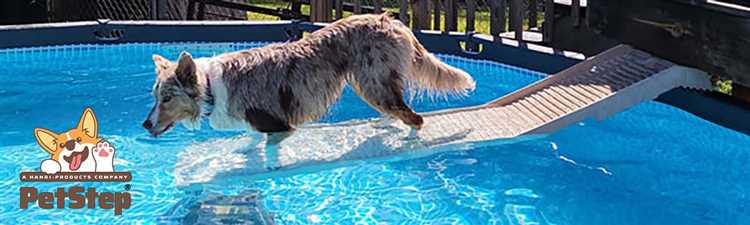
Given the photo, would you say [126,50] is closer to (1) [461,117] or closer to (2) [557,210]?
(1) [461,117]

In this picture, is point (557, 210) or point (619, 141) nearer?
point (557, 210)

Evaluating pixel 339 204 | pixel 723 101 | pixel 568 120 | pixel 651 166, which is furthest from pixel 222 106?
pixel 723 101

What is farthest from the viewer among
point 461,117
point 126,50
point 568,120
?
point 126,50

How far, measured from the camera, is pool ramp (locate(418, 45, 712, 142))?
628 centimetres

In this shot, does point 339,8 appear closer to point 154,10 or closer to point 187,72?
point 154,10

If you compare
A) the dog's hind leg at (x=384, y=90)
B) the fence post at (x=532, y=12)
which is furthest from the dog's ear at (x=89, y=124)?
the fence post at (x=532, y=12)

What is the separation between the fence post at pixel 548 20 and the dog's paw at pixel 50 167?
5.70 m

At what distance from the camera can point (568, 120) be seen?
6.24 meters

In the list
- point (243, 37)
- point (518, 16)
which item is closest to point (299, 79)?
point (518, 16)

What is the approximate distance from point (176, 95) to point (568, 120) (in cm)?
272

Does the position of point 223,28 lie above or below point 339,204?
above

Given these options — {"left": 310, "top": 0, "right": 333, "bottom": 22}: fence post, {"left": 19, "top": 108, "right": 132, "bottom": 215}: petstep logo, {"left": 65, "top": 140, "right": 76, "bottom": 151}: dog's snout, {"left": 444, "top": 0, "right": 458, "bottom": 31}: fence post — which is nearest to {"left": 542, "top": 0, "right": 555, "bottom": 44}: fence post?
{"left": 444, "top": 0, "right": 458, "bottom": 31}: fence post

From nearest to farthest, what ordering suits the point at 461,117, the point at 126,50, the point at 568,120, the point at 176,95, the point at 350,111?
the point at 176,95
the point at 568,120
the point at 461,117
the point at 350,111
the point at 126,50

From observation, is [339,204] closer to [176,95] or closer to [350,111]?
[176,95]
